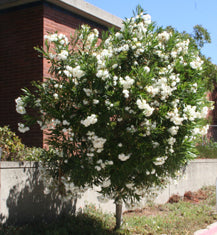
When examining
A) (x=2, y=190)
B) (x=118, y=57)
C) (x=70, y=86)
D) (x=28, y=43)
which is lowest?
(x=2, y=190)

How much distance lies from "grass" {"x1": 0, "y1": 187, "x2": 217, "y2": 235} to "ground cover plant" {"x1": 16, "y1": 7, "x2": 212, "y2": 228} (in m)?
0.87

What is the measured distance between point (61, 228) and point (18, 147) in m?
1.85

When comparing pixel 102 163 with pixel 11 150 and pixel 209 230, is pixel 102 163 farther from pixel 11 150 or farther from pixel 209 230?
pixel 209 230

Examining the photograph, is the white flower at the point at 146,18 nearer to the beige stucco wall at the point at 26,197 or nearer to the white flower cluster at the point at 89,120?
the white flower cluster at the point at 89,120

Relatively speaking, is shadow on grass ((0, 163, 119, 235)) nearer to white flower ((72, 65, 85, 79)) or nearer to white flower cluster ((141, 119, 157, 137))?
white flower cluster ((141, 119, 157, 137))

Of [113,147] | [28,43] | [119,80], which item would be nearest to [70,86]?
[119,80]

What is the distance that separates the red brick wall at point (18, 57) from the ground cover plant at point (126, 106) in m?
3.64

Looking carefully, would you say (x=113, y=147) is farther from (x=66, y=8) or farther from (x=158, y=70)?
(x=66, y=8)

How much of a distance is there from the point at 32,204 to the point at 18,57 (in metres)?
4.83

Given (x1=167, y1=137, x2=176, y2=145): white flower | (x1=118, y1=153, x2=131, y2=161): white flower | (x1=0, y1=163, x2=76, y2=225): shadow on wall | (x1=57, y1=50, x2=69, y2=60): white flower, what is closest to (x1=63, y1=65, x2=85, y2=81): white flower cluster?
(x1=57, y1=50, x2=69, y2=60): white flower

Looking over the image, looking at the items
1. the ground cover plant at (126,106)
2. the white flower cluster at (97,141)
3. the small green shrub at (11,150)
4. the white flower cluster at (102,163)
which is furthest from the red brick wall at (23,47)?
the white flower cluster at (97,141)

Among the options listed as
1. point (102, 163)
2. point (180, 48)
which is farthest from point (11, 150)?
point (180, 48)

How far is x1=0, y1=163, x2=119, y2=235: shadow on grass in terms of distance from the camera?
6.92 m

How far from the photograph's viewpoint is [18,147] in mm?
7527
